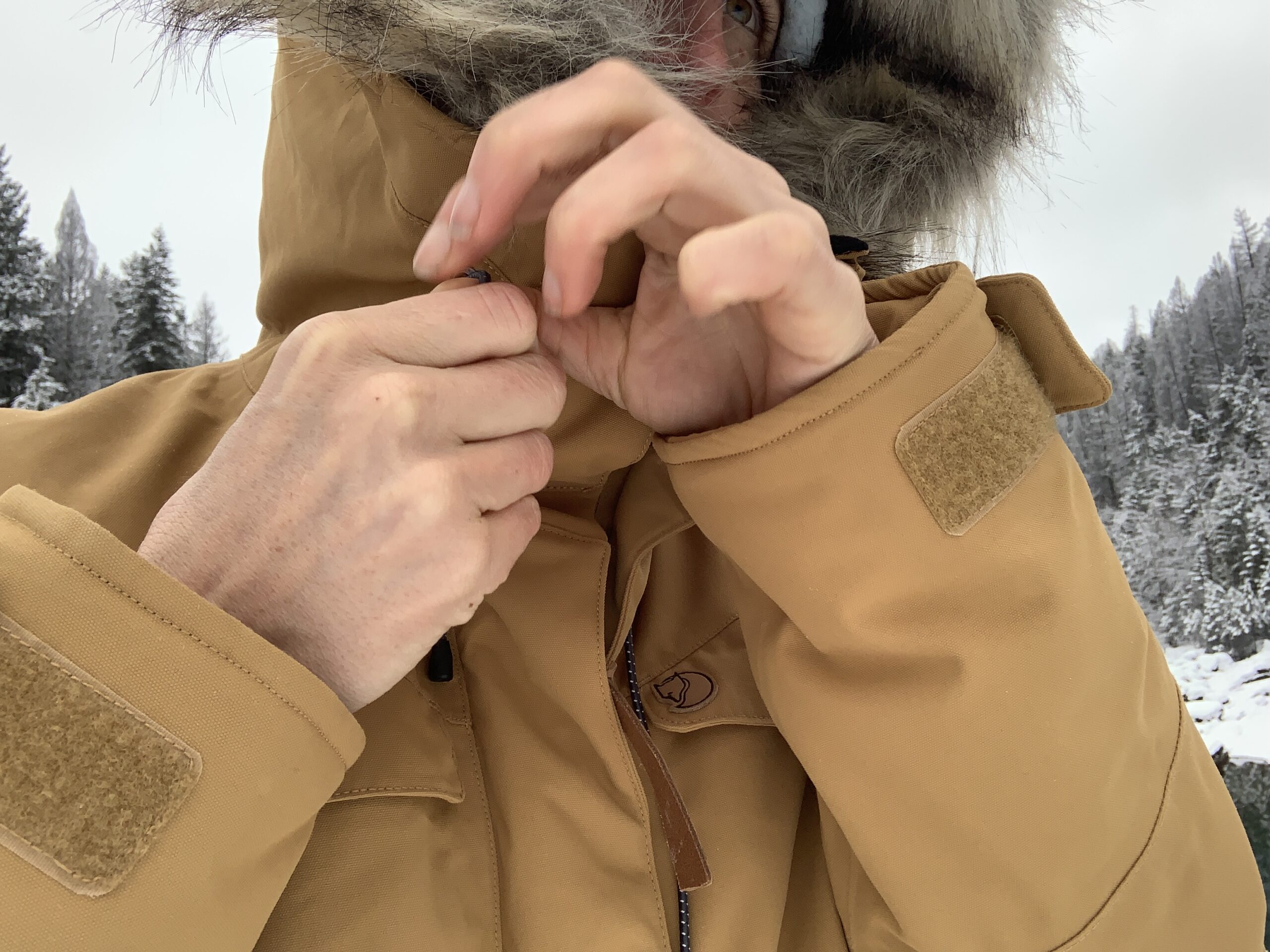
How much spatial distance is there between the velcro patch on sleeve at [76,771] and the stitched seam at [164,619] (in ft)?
0.11

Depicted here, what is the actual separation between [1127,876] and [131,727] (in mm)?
618

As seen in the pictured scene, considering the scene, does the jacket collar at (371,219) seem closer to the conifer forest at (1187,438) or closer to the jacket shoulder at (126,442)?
the jacket shoulder at (126,442)

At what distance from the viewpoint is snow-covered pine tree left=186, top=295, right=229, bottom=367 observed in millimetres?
2465

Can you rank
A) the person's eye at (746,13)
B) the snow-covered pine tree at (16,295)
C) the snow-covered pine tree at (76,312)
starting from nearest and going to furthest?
1. the person's eye at (746,13)
2. the snow-covered pine tree at (16,295)
3. the snow-covered pine tree at (76,312)

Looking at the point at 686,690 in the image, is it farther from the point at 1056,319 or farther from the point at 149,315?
the point at 149,315

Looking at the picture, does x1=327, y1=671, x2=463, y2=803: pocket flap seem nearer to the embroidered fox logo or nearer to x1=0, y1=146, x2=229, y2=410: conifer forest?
the embroidered fox logo

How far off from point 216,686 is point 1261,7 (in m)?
2.74

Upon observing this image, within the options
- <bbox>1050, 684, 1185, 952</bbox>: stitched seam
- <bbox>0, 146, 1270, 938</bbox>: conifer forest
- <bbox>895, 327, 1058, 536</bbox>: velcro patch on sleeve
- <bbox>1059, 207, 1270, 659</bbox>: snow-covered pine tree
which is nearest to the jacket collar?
<bbox>895, 327, 1058, 536</bbox>: velcro patch on sleeve

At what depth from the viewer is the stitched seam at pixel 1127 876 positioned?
490mm

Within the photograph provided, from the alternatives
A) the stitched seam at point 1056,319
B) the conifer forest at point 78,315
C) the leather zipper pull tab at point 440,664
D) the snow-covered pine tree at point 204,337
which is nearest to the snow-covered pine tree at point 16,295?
the conifer forest at point 78,315

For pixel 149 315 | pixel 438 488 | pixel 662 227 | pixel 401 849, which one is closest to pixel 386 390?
pixel 438 488

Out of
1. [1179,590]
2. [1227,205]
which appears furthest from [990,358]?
[1227,205]

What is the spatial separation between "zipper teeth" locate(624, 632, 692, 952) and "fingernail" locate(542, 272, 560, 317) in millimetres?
275

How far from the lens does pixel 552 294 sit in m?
0.41
